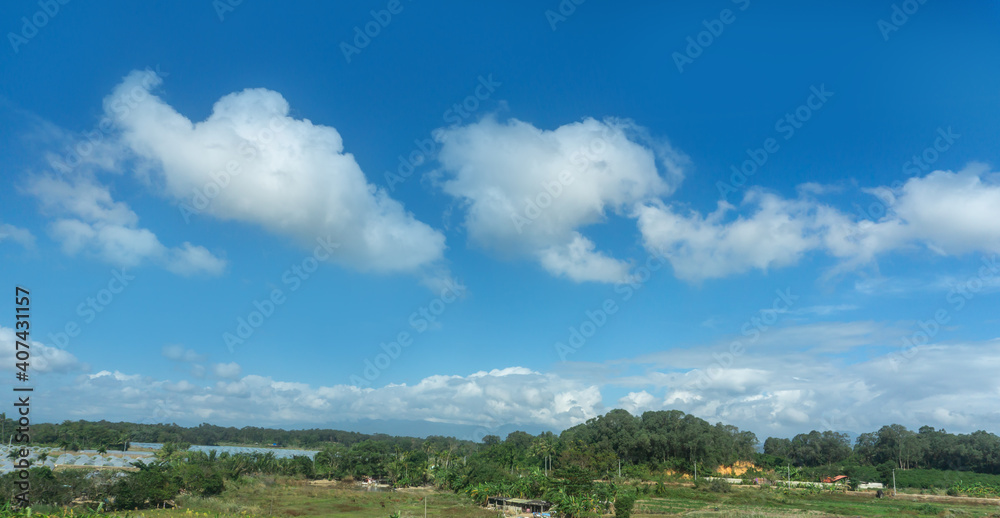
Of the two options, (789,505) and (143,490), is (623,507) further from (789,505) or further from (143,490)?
(143,490)

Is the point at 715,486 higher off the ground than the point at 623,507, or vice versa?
the point at 623,507

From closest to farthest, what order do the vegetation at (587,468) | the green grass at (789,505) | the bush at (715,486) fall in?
the vegetation at (587,468)
the green grass at (789,505)
the bush at (715,486)

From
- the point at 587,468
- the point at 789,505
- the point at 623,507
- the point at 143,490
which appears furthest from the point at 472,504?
the point at 789,505

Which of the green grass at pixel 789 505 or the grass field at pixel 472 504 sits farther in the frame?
the green grass at pixel 789 505

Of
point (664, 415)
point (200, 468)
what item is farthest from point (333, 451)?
point (664, 415)

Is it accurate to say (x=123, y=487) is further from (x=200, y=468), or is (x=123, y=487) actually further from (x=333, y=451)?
(x=333, y=451)

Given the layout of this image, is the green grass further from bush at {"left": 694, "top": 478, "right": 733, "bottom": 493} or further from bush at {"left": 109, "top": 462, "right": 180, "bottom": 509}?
bush at {"left": 109, "top": 462, "right": 180, "bottom": 509}

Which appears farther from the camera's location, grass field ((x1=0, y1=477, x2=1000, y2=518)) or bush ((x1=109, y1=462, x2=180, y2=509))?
grass field ((x1=0, y1=477, x2=1000, y2=518))

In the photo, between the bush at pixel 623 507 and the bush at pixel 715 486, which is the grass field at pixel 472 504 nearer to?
the bush at pixel 715 486

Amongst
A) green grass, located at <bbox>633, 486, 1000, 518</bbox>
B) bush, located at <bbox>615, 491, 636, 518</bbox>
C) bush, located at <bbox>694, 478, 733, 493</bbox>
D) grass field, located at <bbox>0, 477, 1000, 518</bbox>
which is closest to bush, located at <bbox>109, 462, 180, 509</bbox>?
grass field, located at <bbox>0, 477, 1000, 518</bbox>

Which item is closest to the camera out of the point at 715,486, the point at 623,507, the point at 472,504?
the point at 623,507

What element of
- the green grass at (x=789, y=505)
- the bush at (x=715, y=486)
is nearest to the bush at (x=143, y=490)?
the green grass at (x=789, y=505)

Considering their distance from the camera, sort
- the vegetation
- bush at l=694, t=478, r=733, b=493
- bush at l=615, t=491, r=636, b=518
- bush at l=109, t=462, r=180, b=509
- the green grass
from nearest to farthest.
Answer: bush at l=109, t=462, r=180, b=509, bush at l=615, t=491, r=636, b=518, the vegetation, the green grass, bush at l=694, t=478, r=733, b=493

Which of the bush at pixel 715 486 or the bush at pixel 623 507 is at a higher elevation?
the bush at pixel 623 507
